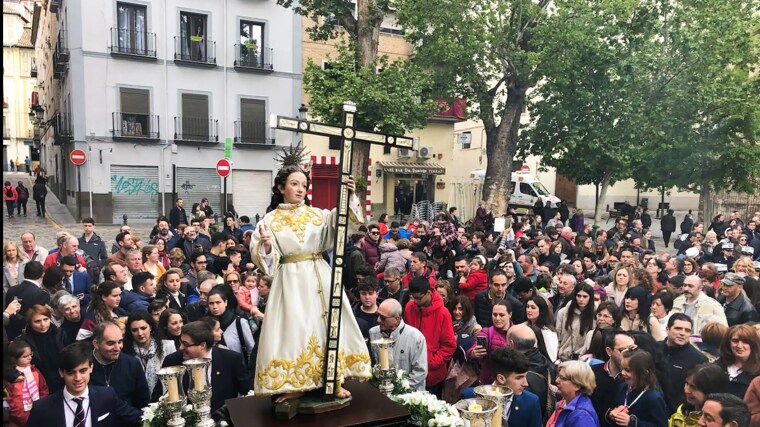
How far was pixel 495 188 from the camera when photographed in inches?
699

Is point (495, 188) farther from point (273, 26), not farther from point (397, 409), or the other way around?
point (397, 409)

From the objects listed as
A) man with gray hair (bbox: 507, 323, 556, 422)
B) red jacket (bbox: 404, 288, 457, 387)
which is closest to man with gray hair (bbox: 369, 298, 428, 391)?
red jacket (bbox: 404, 288, 457, 387)

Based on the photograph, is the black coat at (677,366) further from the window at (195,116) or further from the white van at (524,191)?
the white van at (524,191)

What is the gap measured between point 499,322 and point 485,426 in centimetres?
231

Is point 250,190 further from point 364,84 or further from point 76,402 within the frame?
point 76,402

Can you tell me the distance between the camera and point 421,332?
5.16 meters

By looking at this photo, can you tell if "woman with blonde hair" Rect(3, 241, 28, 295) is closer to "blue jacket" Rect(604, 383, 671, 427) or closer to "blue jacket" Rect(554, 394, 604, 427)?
"blue jacket" Rect(554, 394, 604, 427)

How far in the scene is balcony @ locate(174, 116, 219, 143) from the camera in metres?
22.5

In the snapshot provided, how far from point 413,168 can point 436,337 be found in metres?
22.8

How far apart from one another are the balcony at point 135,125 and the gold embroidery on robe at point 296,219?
2041 cm

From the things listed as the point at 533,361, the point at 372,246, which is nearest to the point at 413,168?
the point at 372,246

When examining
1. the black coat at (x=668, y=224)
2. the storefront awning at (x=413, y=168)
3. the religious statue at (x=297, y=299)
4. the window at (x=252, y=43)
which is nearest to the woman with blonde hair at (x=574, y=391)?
the religious statue at (x=297, y=299)

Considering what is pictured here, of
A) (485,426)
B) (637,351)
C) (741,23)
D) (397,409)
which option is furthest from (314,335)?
(741,23)

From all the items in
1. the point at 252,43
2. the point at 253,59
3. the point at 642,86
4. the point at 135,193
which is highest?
the point at 252,43
